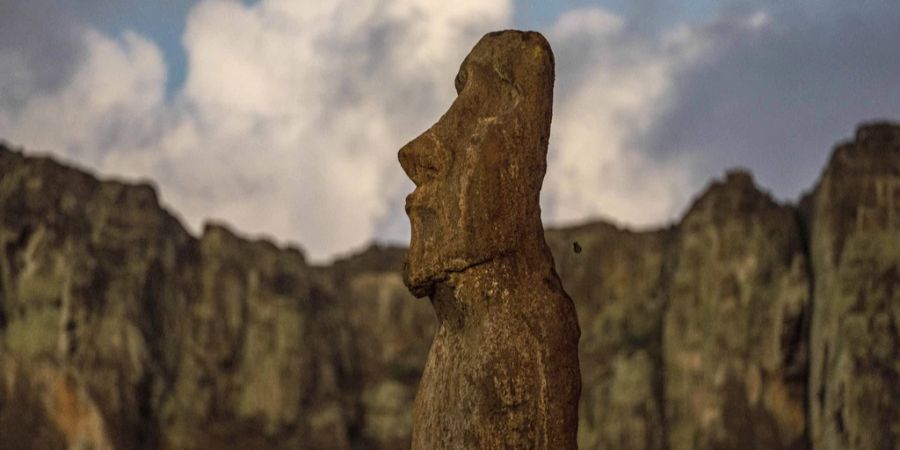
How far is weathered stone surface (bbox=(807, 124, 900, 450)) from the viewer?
3559cm

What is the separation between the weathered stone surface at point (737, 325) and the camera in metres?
42.1

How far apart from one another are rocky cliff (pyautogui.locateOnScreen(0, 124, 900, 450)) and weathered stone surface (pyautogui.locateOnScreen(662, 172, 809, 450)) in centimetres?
7

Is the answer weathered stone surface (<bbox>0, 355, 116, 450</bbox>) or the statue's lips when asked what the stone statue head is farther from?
weathered stone surface (<bbox>0, 355, 116, 450</bbox>)

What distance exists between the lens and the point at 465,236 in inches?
456

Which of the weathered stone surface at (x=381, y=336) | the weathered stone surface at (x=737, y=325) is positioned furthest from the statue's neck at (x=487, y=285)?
the weathered stone surface at (x=381, y=336)

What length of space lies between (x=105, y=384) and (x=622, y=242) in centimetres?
2037

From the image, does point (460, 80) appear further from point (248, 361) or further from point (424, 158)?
point (248, 361)

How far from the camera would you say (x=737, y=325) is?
143ft

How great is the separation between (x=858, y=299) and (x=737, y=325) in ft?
22.3

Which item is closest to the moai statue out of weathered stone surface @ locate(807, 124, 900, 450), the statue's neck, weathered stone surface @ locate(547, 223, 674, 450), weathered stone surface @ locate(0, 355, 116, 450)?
the statue's neck

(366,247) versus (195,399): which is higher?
(366,247)

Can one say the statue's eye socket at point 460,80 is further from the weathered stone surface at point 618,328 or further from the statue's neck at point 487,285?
the weathered stone surface at point 618,328

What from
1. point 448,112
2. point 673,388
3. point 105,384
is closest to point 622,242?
point 673,388

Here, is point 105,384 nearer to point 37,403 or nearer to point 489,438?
point 37,403
